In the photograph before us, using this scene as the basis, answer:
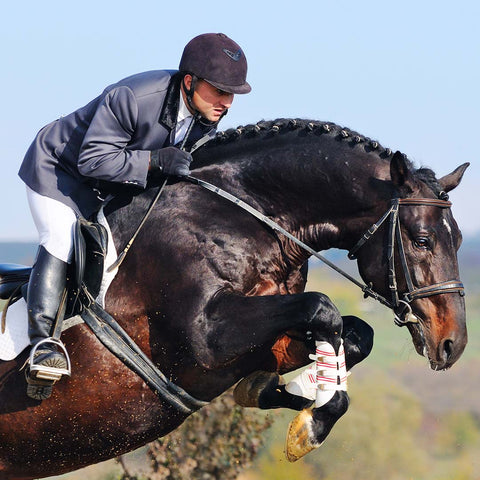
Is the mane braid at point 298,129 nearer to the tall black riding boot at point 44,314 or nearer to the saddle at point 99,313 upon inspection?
the saddle at point 99,313

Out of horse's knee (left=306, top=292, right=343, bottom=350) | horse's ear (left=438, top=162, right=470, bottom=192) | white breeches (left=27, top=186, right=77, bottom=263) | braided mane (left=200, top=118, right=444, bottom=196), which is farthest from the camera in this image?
horse's ear (left=438, top=162, right=470, bottom=192)

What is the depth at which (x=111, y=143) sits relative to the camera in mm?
5762

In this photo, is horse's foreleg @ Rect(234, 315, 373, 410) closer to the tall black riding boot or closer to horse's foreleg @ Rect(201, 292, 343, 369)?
horse's foreleg @ Rect(201, 292, 343, 369)

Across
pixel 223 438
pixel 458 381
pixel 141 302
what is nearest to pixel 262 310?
pixel 141 302

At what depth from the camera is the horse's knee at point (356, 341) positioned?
239 inches

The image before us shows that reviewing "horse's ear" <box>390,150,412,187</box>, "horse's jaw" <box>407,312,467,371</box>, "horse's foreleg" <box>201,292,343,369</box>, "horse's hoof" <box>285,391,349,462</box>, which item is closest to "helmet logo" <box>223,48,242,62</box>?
"horse's ear" <box>390,150,412,187</box>

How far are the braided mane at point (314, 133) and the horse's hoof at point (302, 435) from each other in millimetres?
1476

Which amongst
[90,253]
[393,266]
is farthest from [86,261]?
[393,266]

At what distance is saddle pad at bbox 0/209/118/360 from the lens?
5965mm

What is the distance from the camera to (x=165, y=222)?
598 cm

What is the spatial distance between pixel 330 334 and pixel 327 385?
0.91 ft

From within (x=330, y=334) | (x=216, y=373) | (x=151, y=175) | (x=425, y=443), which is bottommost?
(x=425, y=443)

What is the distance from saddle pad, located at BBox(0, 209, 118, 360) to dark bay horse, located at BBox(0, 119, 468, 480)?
2.2 inches

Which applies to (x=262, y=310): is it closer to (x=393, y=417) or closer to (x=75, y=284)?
(x=75, y=284)
